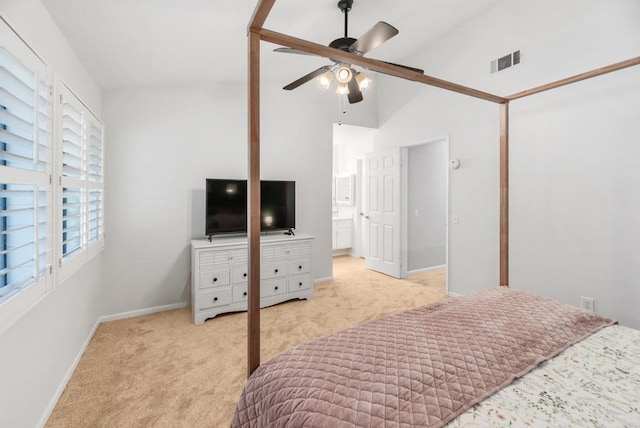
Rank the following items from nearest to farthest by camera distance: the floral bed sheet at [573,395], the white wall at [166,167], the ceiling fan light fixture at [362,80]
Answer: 1. the floral bed sheet at [573,395]
2. the ceiling fan light fixture at [362,80]
3. the white wall at [166,167]

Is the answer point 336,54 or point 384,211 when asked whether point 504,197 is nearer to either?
point 336,54

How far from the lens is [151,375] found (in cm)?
202

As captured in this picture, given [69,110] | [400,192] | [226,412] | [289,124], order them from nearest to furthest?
[226,412]
[69,110]
[289,124]
[400,192]

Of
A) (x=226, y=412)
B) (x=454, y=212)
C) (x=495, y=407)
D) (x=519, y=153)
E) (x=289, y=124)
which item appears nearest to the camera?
(x=495, y=407)

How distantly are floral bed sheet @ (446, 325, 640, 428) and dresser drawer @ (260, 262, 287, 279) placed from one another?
2.62 m

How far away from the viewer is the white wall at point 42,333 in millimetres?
1274

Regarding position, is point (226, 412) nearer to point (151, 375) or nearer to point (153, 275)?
point (151, 375)

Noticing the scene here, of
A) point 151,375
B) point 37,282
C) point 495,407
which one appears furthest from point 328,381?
point 151,375

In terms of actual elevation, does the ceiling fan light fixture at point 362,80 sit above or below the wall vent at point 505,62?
below

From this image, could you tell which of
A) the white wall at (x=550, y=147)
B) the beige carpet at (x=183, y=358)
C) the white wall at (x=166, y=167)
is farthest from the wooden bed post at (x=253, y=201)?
the white wall at (x=550, y=147)

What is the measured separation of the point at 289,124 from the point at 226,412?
130 inches

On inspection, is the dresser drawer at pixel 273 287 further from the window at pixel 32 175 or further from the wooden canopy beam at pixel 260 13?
the wooden canopy beam at pixel 260 13

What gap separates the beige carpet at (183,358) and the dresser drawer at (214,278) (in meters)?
0.37

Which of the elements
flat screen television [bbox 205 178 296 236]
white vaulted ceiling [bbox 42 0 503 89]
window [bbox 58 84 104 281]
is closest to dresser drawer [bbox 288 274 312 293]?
flat screen television [bbox 205 178 296 236]
